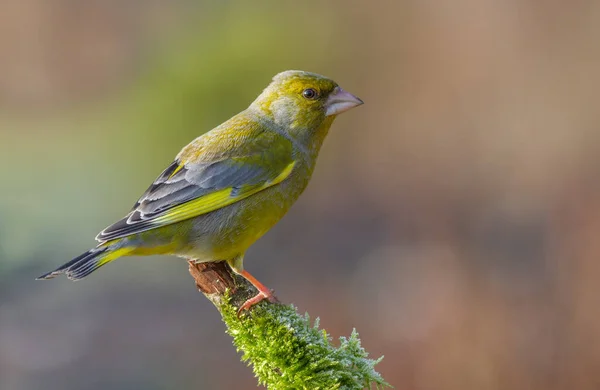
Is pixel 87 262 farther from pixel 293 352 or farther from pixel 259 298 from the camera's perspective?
pixel 293 352

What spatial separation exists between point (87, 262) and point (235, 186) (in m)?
0.77

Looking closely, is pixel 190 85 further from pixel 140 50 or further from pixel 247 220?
pixel 247 220

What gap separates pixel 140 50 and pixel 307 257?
9.75 feet

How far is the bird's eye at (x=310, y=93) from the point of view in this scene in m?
3.68

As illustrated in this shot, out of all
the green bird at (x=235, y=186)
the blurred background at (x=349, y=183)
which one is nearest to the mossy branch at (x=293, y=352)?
the green bird at (x=235, y=186)

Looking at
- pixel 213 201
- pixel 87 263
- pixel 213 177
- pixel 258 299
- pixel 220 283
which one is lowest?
pixel 258 299

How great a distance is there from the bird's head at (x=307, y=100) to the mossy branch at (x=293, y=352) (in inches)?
42.6

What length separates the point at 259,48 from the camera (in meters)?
7.90

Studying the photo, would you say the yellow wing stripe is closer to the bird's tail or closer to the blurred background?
the bird's tail

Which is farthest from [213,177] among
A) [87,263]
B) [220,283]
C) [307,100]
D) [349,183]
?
[349,183]

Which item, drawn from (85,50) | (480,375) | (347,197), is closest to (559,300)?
(480,375)

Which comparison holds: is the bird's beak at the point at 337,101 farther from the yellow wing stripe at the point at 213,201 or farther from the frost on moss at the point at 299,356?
the frost on moss at the point at 299,356

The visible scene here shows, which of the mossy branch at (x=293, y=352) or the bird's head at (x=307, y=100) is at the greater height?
the bird's head at (x=307, y=100)

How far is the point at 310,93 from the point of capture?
3686 millimetres
